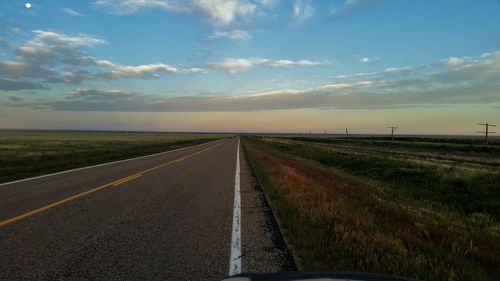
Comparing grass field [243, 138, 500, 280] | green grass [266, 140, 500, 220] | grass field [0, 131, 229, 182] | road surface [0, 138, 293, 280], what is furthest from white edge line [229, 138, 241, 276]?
grass field [0, 131, 229, 182]

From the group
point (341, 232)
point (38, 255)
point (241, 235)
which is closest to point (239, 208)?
point (241, 235)

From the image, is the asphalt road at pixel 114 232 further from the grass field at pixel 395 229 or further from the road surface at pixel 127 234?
the grass field at pixel 395 229

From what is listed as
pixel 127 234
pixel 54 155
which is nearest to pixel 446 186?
pixel 127 234

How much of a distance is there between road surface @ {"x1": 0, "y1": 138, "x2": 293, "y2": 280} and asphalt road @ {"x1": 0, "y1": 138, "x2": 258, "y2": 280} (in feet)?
0.04

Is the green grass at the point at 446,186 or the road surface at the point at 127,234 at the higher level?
the road surface at the point at 127,234

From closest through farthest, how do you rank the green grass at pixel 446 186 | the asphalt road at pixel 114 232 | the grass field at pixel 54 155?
the asphalt road at pixel 114 232 → the green grass at pixel 446 186 → the grass field at pixel 54 155

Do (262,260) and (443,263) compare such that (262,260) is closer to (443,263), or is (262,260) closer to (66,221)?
(443,263)

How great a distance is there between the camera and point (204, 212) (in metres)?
9.09

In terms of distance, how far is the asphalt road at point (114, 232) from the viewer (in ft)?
16.6

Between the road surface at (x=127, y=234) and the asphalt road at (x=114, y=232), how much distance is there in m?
0.01

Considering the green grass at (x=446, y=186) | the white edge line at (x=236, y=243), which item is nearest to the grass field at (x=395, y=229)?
the green grass at (x=446, y=186)

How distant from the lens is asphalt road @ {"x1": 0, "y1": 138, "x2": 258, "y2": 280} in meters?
5.06

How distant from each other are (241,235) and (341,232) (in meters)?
1.69

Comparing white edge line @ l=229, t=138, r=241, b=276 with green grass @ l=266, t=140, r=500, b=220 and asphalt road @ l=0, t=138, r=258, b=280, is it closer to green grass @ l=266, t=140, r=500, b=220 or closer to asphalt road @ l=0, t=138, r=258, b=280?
asphalt road @ l=0, t=138, r=258, b=280
